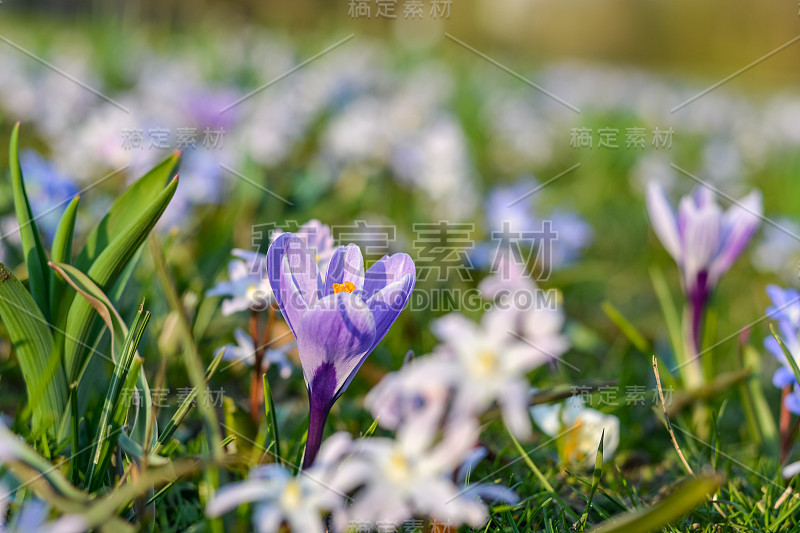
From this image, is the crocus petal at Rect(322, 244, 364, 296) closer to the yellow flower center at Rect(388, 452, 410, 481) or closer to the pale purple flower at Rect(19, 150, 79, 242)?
the yellow flower center at Rect(388, 452, 410, 481)

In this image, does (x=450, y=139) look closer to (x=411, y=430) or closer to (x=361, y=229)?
(x=361, y=229)

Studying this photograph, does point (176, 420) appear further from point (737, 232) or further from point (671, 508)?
point (737, 232)

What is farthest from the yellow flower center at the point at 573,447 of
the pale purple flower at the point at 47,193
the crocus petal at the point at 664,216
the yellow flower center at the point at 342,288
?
the pale purple flower at the point at 47,193

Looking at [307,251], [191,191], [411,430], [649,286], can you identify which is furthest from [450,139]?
[411,430]

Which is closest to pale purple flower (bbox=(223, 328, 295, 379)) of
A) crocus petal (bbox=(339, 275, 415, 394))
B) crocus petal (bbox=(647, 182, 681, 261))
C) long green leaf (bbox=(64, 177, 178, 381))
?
long green leaf (bbox=(64, 177, 178, 381))

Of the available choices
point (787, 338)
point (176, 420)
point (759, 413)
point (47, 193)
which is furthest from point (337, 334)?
point (47, 193)

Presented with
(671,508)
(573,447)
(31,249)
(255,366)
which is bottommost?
(573,447)
